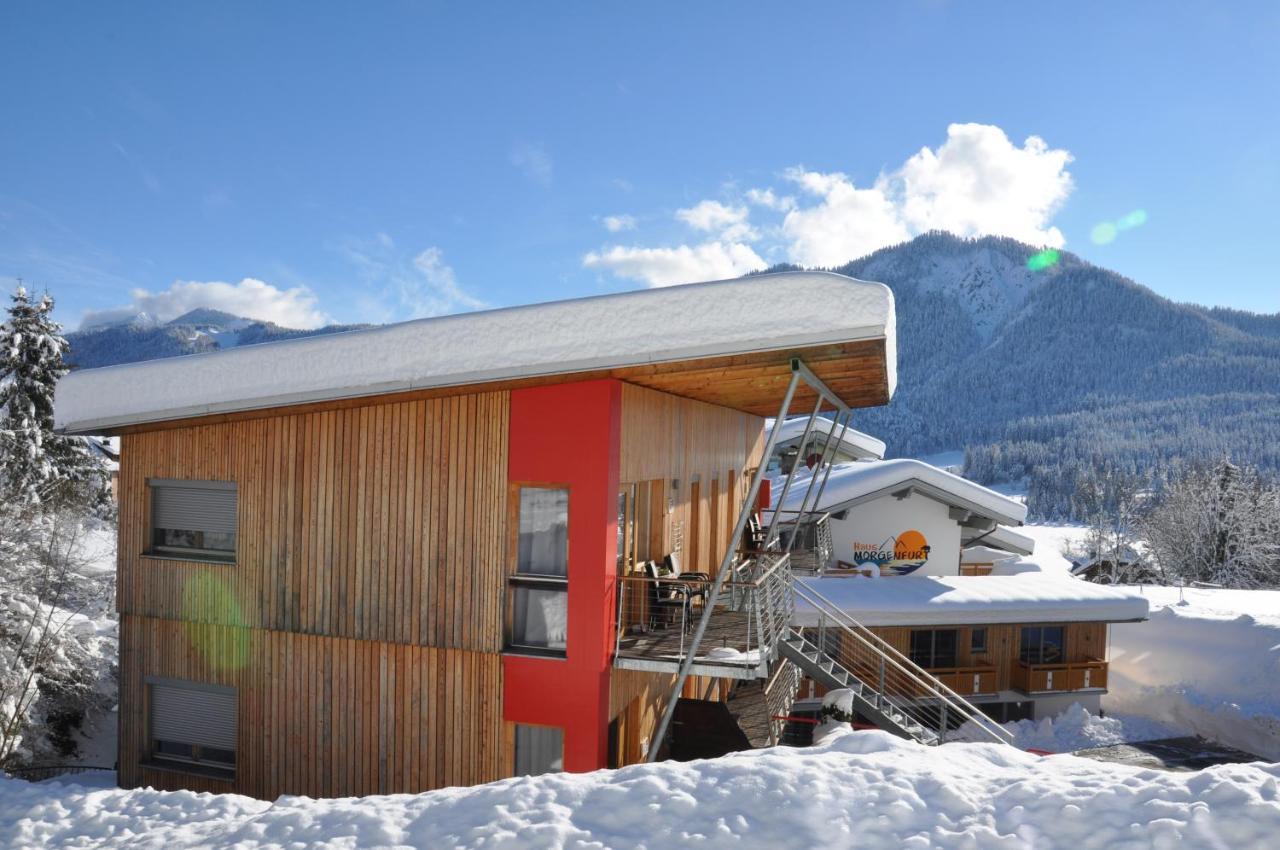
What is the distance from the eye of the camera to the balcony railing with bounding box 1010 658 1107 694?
18.2m

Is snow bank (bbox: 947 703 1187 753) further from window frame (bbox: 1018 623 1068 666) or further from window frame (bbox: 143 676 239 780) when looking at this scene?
window frame (bbox: 143 676 239 780)

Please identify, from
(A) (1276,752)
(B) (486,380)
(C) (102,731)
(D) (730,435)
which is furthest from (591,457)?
(A) (1276,752)

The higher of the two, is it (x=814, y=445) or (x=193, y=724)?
(x=814, y=445)

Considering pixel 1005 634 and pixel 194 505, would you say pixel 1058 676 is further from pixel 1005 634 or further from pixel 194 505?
pixel 194 505

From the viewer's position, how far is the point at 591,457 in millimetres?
8445

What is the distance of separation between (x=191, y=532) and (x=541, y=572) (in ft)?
17.0

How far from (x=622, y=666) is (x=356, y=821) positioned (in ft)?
10.7

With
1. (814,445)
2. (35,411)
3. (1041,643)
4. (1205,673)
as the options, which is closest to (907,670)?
(1041,643)

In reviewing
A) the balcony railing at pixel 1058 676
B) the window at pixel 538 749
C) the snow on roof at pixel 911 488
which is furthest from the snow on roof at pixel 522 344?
the balcony railing at pixel 1058 676

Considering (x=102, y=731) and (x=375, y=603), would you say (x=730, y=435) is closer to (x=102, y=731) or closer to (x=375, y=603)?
(x=375, y=603)

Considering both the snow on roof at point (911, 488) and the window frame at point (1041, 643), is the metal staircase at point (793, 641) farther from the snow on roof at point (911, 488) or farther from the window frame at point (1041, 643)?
the window frame at point (1041, 643)

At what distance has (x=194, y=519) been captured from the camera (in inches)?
398

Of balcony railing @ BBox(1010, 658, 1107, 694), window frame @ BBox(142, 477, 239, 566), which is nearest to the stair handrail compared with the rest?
balcony railing @ BBox(1010, 658, 1107, 694)

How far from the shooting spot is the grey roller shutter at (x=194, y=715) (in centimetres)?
987
